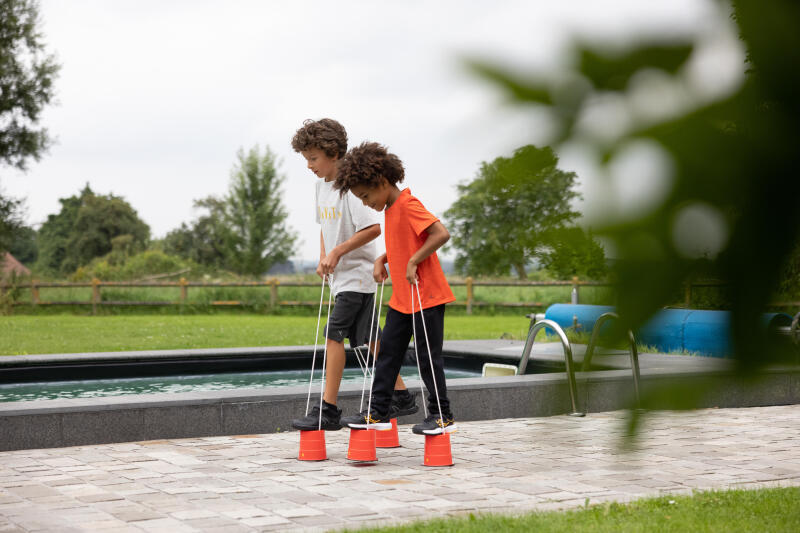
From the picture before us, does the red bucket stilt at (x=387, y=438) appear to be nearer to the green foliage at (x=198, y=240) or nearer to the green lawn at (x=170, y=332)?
the green lawn at (x=170, y=332)

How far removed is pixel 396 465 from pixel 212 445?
1261 mm

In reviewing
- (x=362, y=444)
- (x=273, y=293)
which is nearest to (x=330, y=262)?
(x=362, y=444)

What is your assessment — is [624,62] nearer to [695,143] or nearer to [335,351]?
[695,143]

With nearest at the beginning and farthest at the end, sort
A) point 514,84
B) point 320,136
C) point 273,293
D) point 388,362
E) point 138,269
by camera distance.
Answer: point 514,84 → point 388,362 → point 320,136 → point 273,293 → point 138,269

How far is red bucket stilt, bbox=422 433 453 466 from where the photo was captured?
16.1 feet

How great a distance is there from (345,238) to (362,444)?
1.25m

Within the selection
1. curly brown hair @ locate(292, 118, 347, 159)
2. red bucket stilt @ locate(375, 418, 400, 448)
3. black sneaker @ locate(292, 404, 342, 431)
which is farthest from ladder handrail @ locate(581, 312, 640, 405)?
red bucket stilt @ locate(375, 418, 400, 448)

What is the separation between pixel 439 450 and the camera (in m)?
4.92

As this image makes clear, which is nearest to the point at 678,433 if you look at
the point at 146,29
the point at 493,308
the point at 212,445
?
the point at 146,29

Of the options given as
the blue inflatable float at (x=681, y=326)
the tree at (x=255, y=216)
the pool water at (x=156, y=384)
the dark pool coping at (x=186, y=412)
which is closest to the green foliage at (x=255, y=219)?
the tree at (x=255, y=216)

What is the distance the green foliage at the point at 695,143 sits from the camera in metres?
0.78

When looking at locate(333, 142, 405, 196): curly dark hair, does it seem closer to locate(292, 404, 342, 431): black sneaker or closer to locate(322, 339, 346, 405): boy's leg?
locate(322, 339, 346, 405): boy's leg

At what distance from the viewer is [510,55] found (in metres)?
0.75

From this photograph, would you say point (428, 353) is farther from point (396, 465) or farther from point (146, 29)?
point (146, 29)
